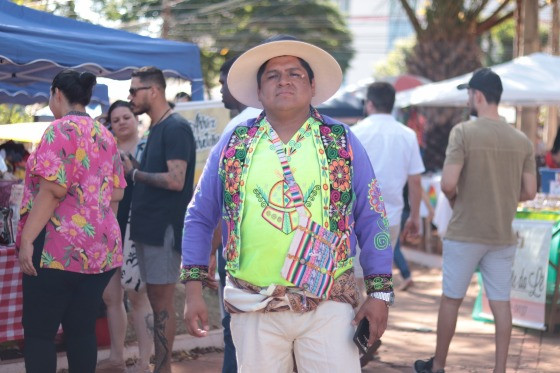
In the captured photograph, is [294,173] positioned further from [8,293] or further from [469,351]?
[469,351]

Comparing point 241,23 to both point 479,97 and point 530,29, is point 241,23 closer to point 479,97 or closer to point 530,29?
point 530,29

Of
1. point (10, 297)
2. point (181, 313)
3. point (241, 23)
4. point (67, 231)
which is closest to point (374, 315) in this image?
point (67, 231)

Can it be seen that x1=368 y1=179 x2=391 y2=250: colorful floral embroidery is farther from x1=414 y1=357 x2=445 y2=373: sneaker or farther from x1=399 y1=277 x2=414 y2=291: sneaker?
x1=399 y1=277 x2=414 y2=291: sneaker

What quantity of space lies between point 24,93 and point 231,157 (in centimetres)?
592

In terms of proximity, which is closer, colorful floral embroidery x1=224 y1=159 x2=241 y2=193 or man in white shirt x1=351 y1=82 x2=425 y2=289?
colorful floral embroidery x1=224 y1=159 x2=241 y2=193

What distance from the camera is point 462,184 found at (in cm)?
643

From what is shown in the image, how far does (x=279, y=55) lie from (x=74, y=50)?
3481mm

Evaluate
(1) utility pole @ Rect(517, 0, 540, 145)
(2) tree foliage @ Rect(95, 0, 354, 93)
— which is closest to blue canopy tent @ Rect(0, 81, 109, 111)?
(1) utility pole @ Rect(517, 0, 540, 145)

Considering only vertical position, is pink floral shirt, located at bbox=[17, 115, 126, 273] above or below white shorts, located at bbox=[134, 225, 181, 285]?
above

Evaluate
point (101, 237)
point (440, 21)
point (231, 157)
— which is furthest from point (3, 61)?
point (440, 21)

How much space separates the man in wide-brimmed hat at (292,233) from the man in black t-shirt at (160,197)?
2.25 m

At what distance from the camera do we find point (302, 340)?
362 cm

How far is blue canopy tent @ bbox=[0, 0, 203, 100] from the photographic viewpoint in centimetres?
660

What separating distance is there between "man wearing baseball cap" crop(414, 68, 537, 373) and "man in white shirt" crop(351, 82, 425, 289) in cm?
117
